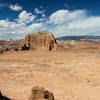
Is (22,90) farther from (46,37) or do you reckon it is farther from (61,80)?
(46,37)

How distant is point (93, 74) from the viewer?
23.4m

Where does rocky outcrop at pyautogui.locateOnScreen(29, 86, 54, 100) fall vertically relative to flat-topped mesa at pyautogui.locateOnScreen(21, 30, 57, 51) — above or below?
below

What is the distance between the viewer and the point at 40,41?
71625 millimetres

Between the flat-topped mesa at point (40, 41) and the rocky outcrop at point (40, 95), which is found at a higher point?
the flat-topped mesa at point (40, 41)

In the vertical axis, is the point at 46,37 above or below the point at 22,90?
above

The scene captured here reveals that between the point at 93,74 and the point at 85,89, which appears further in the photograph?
the point at 93,74

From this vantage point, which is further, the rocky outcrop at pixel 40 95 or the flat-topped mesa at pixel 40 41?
the flat-topped mesa at pixel 40 41

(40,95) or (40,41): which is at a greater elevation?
(40,41)

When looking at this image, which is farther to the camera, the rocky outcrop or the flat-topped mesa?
the flat-topped mesa

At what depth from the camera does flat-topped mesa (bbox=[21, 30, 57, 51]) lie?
226ft

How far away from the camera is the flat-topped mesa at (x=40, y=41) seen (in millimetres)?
68938

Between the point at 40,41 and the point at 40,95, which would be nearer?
the point at 40,95

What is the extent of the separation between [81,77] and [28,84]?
946cm

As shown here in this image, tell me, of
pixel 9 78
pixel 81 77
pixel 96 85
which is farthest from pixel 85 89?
pixel 9 78
